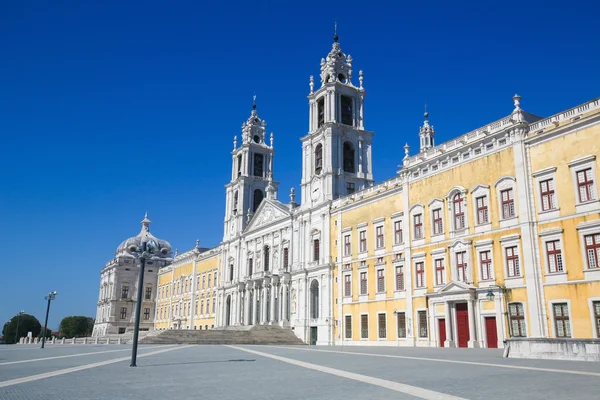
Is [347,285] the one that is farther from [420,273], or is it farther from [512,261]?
[512,261]

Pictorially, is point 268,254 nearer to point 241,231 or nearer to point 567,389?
point 241,231

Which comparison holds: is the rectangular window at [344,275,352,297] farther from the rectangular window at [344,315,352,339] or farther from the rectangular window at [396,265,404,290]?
the rectangular window at [396,265,404,290]

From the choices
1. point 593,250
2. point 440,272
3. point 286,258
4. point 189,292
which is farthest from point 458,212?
point 189,292

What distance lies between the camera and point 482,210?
32750 mm

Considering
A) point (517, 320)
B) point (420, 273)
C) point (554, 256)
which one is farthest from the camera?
point (420, 273)

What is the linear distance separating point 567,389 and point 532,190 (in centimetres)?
2179

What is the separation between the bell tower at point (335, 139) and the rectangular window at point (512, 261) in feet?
70.1

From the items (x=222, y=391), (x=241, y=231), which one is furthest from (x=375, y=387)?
(x=241, y=231)

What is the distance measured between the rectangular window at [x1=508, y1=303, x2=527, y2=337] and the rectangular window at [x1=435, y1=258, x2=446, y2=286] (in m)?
5.53

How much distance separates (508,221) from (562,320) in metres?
6.29

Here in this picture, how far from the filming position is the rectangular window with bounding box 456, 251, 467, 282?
33.4 metres

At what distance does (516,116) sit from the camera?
102ft

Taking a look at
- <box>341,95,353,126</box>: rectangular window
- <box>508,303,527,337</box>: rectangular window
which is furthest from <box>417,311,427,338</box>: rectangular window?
<box>341,95,353,126</box>: rectangular window

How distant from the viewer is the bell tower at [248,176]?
228ft
